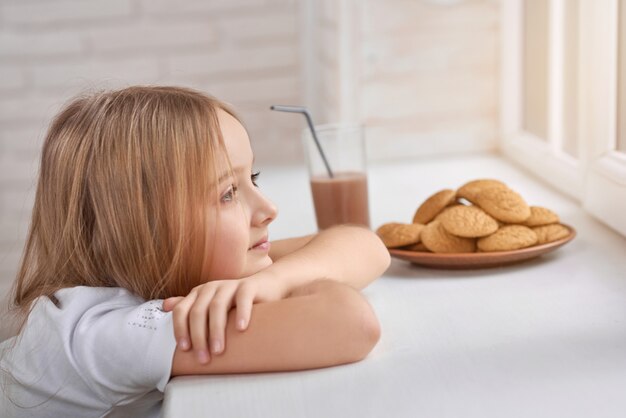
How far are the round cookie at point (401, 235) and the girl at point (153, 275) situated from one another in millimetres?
169

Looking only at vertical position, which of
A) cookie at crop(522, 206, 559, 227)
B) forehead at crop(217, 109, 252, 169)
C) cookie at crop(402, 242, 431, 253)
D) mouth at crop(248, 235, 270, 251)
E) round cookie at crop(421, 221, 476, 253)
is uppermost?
forehead at crop(217, 109, 252, 169)

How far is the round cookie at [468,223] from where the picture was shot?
1218 mm

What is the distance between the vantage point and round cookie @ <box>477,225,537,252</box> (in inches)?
47.3

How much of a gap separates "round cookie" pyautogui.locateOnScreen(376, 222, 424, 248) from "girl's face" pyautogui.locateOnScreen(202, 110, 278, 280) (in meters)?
0.25

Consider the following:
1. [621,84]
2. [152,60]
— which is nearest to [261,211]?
[621,84]

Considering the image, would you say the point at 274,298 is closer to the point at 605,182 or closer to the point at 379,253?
the point at 379,253

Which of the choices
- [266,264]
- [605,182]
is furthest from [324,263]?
[605,182]

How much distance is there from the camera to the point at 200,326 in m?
0.88

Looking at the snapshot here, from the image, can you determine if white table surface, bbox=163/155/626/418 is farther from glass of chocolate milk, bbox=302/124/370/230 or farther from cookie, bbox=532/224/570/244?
glass of chocolate milk, bbox=302/124/370/230

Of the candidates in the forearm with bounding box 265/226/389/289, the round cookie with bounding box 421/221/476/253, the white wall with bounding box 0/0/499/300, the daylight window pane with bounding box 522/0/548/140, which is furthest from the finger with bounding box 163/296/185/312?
the white wall with bounding box 0/0/499/300

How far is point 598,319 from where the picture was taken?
3.24 ft

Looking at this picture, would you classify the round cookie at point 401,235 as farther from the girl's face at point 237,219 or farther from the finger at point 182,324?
the finger at point 182,324

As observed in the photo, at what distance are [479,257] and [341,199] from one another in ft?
1.04

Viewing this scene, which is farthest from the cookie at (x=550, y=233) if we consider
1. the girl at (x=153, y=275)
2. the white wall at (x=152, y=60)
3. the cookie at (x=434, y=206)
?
the white wall at (x=152, y=60)
